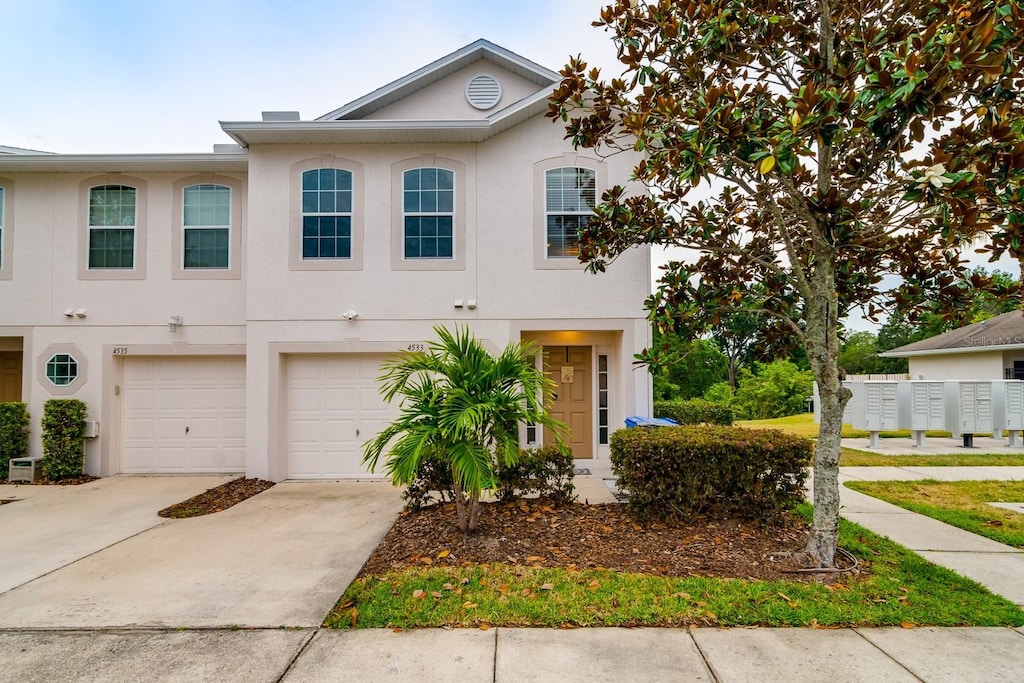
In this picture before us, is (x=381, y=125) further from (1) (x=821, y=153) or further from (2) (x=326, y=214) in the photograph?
(1) (x=821, y=153)

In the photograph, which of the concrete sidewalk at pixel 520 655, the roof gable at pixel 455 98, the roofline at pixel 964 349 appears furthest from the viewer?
the roofline at pixel 964 349

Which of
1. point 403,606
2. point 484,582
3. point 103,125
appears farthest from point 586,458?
point 103,125

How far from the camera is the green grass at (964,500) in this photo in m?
5.85

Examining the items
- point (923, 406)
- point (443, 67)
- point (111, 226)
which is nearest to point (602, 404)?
point (443, 67)

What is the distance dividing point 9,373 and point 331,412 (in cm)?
708

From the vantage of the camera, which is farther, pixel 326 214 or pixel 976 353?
pixel 976 353

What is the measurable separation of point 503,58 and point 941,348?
19.6 meters

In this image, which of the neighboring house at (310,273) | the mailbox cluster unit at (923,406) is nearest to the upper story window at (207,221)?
the neighboring house at (310,273)

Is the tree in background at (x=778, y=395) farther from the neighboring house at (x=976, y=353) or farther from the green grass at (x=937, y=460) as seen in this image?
the green grass at (x=937, y=460)

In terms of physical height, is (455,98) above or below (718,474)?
above

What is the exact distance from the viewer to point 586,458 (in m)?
9.09

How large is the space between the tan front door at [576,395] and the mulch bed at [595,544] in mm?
3068

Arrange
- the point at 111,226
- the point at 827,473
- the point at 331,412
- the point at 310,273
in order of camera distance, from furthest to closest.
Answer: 1. the point at 111,226
2. the point at 331,412
3. the point at 310,273
4. the point at 827,473

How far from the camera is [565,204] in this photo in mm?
8523
